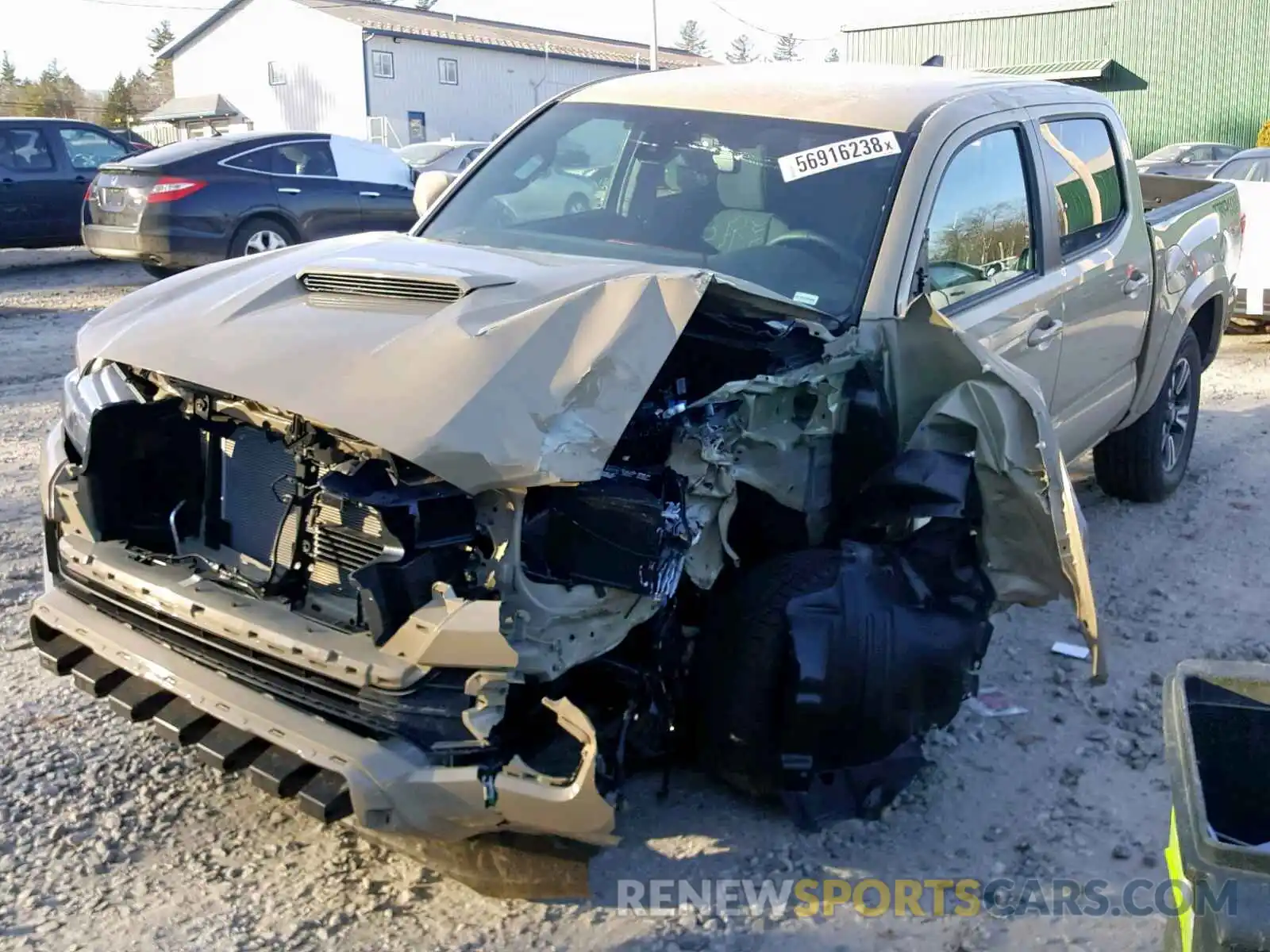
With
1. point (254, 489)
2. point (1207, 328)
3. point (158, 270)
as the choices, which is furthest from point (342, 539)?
point (158, 270)

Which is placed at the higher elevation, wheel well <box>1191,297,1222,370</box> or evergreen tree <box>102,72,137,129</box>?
evergreen tree <box>102,72,137,129</box>

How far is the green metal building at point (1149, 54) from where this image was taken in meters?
30.9

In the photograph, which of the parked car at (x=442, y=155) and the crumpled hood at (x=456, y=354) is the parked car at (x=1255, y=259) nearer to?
the crumpled hood at (x=456, y=354)

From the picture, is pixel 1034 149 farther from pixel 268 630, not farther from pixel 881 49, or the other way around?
pixel 881 49

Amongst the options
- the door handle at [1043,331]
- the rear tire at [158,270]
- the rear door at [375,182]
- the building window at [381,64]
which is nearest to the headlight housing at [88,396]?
the door handle at [1043,331]

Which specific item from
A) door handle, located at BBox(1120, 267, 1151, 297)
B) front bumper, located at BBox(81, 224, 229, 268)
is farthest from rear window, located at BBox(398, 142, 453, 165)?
door handle, located at BBox(1120, 267, 1151, 297)

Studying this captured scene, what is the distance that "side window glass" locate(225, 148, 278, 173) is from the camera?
11.6m

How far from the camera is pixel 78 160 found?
13977 mm

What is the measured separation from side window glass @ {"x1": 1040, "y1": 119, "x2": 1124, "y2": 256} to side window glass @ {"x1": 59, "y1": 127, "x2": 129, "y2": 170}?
11863 millimetres

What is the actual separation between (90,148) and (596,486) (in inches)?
534

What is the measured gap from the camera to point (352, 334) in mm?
2928

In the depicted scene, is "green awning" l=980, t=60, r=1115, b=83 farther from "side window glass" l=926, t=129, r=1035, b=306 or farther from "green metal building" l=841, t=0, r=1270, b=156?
"side window glass" l=926, t=129, r=1035, b=306

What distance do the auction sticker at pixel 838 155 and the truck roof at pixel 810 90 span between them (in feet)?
0.30

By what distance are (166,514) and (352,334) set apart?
2.77 feet
